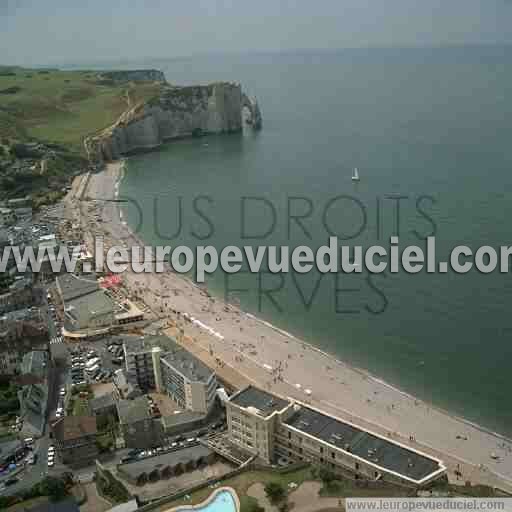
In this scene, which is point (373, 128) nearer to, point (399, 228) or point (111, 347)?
point (399, 228)

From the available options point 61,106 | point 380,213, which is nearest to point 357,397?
point 380,213

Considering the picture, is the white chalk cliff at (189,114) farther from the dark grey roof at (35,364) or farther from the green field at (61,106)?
the dark grey roof at (35,364)

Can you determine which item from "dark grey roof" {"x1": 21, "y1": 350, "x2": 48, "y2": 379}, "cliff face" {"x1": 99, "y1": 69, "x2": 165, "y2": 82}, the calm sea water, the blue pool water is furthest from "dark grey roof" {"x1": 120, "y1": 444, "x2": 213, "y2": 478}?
"cliff face" {"x1": 99, "y1": 69, "x2": 165, "y2": 82}

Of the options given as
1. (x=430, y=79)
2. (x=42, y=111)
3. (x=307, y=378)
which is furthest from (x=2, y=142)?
(x=430, y=79)

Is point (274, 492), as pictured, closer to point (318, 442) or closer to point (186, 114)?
point (318, 442)

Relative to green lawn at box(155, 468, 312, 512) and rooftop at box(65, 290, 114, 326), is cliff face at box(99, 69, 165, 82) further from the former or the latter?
green lawn at box(155, 468, 312, 512)

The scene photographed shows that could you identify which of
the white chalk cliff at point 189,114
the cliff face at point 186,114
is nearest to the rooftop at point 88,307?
the white chalk cliff at point 189,114
